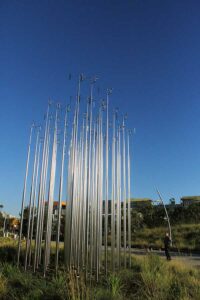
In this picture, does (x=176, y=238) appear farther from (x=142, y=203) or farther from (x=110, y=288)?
(x=142, y=203)

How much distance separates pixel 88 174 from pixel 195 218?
3161 cm

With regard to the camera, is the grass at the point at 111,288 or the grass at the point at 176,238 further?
the grass at the point at 176,238

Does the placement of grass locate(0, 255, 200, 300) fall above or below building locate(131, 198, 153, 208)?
below

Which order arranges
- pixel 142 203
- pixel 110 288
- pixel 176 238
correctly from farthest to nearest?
pixel 142 203, pixel 176 238, pixel 110 288

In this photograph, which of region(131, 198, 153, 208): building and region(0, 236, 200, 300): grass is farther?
region(131, 198, 153, 208): building

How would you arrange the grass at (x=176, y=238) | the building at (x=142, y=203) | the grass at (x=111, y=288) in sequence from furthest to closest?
the building at (x=142, y=203), the grass at (x=176, y=238), the grass at (x=111, y=288)

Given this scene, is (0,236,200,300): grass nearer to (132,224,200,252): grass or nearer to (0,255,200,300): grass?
(0,255,200,300): grass

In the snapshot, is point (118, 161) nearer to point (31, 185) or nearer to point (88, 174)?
point (88, 174)

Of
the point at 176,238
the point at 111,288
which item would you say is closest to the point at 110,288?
the point at 111,288

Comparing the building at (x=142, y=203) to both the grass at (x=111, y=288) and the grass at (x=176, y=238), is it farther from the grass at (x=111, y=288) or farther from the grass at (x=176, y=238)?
the grass at (x=111, y=288)

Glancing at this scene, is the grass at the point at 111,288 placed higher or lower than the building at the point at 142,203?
lower

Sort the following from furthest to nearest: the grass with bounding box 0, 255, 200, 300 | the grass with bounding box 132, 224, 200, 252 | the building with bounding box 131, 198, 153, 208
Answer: the building with bounding box 131, 198, 153, 208 → the grass with bounding box 132, 224, 200, 252 → the grass with bounding box 0, 255, 200, 300

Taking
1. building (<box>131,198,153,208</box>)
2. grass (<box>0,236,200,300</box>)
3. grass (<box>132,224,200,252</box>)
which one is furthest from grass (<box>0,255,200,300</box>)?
building (<box>131,198,153,208</box>)

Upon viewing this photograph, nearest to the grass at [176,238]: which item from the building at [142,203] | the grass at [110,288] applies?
the building at [142,203]
